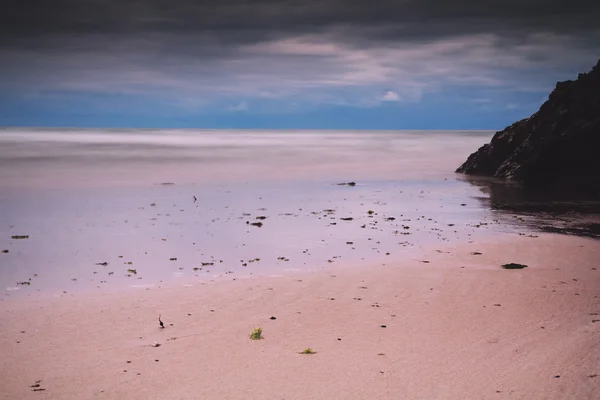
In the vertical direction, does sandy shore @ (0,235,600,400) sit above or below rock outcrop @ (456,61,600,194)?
below

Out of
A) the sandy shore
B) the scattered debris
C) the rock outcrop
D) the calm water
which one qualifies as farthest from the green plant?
the rock outcrop

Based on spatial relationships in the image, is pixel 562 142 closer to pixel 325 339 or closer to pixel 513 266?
pixel 513 266

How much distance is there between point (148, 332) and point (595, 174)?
64.8 feet

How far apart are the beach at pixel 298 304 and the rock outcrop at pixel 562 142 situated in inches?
284

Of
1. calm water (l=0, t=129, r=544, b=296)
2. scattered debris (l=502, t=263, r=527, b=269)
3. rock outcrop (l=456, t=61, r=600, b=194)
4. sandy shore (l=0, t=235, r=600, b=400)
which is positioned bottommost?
sandy shore (l=0, t=235, r=600, b=400)

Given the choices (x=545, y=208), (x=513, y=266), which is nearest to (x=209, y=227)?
(x=513, y=266)

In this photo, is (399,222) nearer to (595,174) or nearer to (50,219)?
(50,219)

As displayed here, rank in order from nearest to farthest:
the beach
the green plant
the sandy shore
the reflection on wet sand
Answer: the sandy shore → the beach → the green plant → the reflection on wet sand

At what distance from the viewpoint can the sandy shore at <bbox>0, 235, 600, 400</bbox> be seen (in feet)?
17.6

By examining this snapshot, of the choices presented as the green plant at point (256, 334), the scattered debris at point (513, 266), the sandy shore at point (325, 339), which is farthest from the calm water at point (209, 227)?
the green plant at point (256, 334)

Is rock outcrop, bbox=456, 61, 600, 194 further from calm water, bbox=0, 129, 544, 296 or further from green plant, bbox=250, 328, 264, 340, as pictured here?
green plant, bbox=250, 328, 264, 340

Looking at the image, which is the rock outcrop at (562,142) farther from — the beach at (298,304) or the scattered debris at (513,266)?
the scattered debris at (513,266)

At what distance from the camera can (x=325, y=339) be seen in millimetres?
6535

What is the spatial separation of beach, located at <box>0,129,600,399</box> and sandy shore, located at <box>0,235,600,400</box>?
24 millimetres
